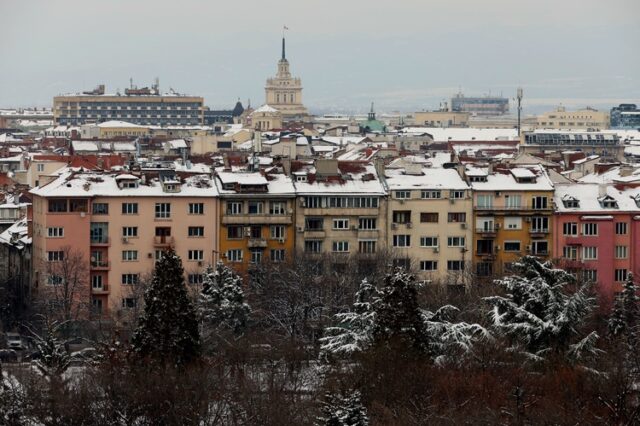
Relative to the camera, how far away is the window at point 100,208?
177 ft

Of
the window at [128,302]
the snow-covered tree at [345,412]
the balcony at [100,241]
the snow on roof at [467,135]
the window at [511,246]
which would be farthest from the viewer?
the snow on roof at [467,135]

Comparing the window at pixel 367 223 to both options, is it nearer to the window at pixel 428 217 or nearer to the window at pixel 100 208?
the window at pixel 428 217

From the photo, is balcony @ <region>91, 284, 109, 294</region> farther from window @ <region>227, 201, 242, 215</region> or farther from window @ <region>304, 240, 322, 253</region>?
window @ <region>304, 240, 322, 253</region>

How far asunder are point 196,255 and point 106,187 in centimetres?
308

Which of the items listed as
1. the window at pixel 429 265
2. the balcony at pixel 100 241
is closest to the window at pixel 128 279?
the balcony at pixel 100 241

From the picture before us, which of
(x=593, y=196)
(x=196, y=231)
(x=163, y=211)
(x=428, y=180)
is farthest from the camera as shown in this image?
(x=428, y=180)

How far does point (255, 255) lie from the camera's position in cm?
5516

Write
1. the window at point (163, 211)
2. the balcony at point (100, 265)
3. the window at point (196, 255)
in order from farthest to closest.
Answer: the window at point (196, 255), the window at point (163, 211), the balcony at point (100, 265)

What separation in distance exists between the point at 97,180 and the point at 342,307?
965 cm

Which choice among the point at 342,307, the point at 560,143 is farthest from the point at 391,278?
the point at 560,143

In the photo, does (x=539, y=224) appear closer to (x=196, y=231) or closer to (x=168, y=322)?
(x=196, y=231)

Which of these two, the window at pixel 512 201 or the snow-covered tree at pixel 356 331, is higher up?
the window at pixel 512 201

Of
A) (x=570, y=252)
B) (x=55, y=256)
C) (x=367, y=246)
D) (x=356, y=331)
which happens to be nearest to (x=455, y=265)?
(x=367, y=246)

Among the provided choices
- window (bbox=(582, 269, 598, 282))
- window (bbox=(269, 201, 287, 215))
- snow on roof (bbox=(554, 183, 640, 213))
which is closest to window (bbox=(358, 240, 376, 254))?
window (bbox=(269, 201, 287, 215))
